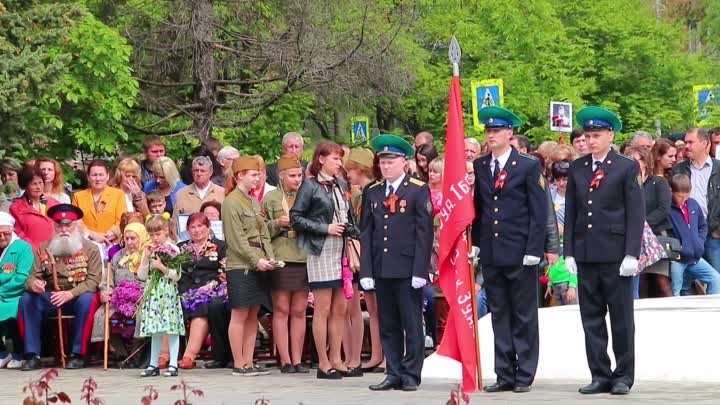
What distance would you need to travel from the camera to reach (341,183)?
1462 centimetres

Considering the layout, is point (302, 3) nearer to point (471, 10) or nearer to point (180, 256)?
point (180, 256)

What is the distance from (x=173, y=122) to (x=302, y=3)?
10.0 ft

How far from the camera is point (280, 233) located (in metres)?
15.0

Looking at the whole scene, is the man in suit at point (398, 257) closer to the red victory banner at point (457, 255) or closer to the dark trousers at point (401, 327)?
the dark trousers at point (401, 327)

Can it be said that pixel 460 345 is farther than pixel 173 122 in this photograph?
No

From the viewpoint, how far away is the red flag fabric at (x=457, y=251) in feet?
40.6

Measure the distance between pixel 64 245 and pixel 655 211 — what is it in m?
6.30

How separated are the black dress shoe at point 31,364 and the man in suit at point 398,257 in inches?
181

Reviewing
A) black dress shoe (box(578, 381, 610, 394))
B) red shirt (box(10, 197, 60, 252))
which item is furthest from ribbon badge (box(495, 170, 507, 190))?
red shirt (box(10, 197, 60, 252))

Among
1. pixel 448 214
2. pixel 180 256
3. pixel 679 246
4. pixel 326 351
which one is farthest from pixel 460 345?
pixel 679 246

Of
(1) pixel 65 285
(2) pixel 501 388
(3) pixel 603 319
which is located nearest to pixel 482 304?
(2) pixel 501 388

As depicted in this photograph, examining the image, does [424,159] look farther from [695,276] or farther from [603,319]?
[603,319]

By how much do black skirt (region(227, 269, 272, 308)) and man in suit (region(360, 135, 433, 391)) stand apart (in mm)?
1877

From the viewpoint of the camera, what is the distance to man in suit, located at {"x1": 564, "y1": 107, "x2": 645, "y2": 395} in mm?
11766
